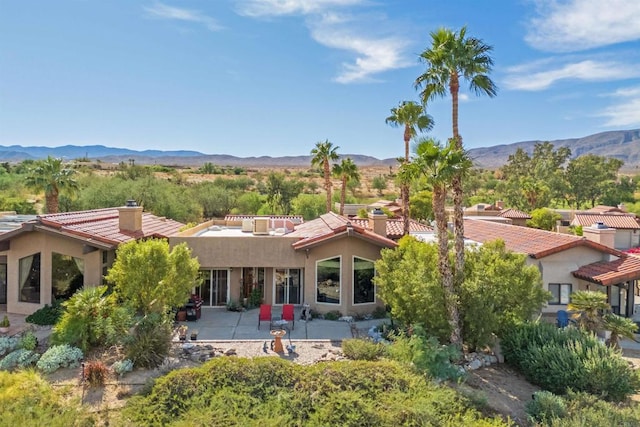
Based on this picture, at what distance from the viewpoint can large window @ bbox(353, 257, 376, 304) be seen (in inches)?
835

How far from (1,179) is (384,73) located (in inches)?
2430

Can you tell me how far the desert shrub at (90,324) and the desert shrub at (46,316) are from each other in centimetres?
378

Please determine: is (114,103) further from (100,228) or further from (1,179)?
(100,228)

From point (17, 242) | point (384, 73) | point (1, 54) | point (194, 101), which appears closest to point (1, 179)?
point (194, 101)

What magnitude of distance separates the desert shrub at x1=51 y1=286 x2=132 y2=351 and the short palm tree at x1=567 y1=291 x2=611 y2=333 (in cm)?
1846

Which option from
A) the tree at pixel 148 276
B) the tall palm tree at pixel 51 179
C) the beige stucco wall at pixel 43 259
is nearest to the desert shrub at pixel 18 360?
the tree at pixel 148 276

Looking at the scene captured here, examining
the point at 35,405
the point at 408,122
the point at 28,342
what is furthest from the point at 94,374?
the point at 408,122

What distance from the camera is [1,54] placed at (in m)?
28.5

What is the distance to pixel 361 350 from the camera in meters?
15.3

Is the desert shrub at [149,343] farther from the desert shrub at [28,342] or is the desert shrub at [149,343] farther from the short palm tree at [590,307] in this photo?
the short palm tree at [590,307]

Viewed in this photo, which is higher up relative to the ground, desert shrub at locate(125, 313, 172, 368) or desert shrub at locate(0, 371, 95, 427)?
desert shrub at locate(125, 313, 172, 368)

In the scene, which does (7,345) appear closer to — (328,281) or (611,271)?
(328,281)

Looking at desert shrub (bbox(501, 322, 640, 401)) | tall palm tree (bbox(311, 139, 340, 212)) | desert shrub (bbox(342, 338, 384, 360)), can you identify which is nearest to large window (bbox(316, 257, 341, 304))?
desert shrub (bbox(342, 338, 384, 360))

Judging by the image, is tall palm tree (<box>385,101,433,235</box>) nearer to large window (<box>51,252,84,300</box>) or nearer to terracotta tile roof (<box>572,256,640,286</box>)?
terracotta tile roof (<box>572,256,640,286</box>)
